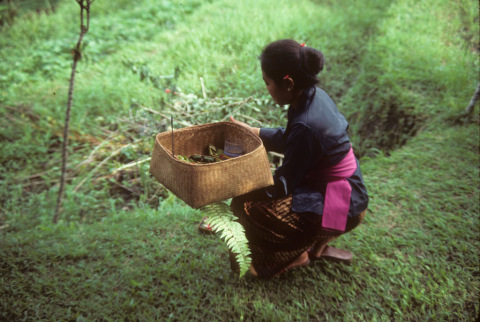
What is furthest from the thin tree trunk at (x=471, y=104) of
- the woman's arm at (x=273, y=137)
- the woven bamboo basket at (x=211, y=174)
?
the woven bamboo basket at (x=211, y=174)

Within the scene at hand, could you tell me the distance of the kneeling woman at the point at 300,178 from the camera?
1.74 metres

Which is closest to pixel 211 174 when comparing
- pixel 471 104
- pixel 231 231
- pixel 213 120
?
pixel 231 231

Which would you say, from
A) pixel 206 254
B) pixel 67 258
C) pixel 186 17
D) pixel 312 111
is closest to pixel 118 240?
pixel 67 258

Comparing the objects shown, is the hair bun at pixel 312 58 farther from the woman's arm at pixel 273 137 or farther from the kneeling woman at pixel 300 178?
the woman's arm at pixel 273 137

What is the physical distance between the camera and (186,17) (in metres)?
7.09

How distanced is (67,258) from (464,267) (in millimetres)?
2879

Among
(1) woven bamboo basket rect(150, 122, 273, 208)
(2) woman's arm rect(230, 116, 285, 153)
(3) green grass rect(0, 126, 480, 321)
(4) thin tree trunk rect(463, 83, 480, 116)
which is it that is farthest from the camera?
(4) thin tree trunk rect(463, 83, 480, 116)

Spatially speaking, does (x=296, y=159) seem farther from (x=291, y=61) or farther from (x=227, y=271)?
(x=227, y=271)

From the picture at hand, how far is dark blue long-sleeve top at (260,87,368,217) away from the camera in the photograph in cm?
174

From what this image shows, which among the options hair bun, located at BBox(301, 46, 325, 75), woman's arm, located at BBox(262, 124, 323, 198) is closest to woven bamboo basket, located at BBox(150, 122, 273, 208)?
woman's arm, located at BBox(262, 124, 323, 198)

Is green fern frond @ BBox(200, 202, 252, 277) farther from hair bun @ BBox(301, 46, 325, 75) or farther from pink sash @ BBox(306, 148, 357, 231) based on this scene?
hair bun @ BBox(301, 46, 325, 75)

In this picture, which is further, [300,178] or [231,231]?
[300,178]

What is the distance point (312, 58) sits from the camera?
173cm

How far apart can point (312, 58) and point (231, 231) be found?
41.1 inches
